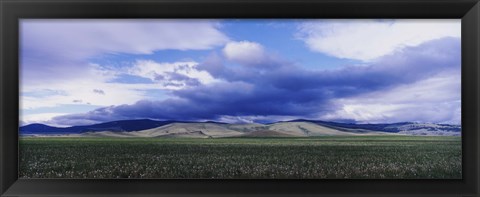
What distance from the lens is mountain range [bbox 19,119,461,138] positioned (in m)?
1.95

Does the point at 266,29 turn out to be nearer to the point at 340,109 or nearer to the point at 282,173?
the point at 340,109

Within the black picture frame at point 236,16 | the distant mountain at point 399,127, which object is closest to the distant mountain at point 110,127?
the black picture frame at point 236,16

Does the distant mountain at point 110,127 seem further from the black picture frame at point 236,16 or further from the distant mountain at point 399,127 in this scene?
the distant mountain at point 399,127

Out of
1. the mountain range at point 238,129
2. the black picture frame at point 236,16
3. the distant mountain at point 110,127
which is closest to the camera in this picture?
the black picture frame at point 236,16

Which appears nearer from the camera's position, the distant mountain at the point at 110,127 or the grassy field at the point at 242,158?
the grassy field at the point at 242,158

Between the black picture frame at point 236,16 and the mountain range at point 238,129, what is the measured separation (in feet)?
1.38

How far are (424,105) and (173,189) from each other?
1162 mm

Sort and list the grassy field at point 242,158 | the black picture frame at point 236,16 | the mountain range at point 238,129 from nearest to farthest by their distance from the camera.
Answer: the black picture frame at point 236,16
the grassy field at point 242,158
the mountain range at point 238,129

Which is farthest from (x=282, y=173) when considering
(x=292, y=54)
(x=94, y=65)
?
(x=94, y=65)

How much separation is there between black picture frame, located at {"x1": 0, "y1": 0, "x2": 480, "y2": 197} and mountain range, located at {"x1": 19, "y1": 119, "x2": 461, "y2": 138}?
42cm

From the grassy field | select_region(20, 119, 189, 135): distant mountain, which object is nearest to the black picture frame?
the grassy field

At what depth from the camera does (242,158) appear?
1944 millimetres

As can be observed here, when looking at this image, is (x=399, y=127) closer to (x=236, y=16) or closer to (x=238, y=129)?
(x=238, y=129)

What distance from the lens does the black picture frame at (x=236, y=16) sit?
1459mm
